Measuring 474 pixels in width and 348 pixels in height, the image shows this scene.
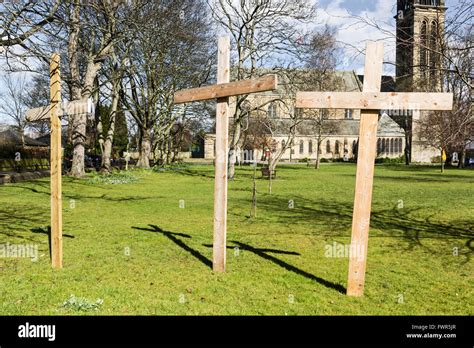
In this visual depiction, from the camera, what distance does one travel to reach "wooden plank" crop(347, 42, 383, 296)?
533cm

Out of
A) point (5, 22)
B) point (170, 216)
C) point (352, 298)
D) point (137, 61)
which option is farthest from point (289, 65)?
point (352, 298)

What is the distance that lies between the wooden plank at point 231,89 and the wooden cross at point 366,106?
462mm

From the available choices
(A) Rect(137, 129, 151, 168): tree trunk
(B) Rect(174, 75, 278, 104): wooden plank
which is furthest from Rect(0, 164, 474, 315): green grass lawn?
(A) Rect(137, 129, 151, 168): tree trunk

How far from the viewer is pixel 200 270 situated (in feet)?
22.9

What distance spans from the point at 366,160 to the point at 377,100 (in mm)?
766

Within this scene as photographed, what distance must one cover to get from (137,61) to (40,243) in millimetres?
24309

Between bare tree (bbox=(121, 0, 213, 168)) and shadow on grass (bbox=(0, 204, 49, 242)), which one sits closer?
shadow on grass (bbox=(0, 204, 49, 242))

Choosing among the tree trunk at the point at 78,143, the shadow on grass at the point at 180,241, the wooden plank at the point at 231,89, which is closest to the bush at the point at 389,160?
the tree trunk at the point at 78,143

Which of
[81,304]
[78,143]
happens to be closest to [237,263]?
[81,304]

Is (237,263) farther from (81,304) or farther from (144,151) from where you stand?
(144,151)

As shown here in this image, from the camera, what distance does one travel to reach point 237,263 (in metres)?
7.45

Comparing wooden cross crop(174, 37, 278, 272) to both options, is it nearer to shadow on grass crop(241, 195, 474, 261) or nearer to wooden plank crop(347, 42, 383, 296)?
wooden plank crop(347, 42, 383, 296)

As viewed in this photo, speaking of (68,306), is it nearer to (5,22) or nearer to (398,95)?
(398,95)

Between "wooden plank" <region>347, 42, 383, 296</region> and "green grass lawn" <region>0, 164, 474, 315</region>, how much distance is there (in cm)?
76
